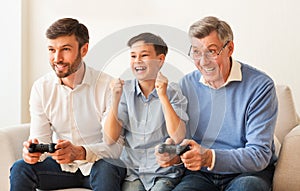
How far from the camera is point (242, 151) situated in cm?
172

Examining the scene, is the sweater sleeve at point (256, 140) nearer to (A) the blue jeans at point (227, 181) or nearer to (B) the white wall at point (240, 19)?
(A) the blue jeans at point (227, 181)

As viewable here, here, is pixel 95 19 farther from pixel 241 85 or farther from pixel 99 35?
pixel 241 85

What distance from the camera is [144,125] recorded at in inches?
66.1

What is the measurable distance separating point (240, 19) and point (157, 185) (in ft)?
3.66

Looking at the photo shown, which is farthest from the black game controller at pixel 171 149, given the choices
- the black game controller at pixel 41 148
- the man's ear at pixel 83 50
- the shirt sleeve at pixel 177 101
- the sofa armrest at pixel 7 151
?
the sofa armrest at pixel 7 151

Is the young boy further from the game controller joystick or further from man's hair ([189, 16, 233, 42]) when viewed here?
man's hair ([189, 16, 233, 42])

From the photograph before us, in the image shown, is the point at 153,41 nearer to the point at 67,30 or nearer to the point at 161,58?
the point at 161,58

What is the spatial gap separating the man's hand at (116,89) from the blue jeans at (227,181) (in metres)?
0.35

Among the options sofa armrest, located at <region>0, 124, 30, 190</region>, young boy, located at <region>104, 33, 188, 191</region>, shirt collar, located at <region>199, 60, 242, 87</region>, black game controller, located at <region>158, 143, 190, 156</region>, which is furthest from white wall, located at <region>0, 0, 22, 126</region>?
black game controller, located at <region>158, 143, 190, 156</region>

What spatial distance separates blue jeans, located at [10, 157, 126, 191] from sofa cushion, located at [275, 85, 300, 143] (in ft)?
2.24

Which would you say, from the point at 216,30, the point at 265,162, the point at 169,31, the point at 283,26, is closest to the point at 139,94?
the point at 169,31

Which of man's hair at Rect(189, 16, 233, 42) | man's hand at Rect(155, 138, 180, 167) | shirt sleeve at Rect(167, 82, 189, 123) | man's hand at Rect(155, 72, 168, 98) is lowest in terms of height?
man's hand at Rect(155, 138, 180, 167)

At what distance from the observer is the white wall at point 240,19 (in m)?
2.52

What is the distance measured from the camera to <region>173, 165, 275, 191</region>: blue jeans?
66.0 inches
